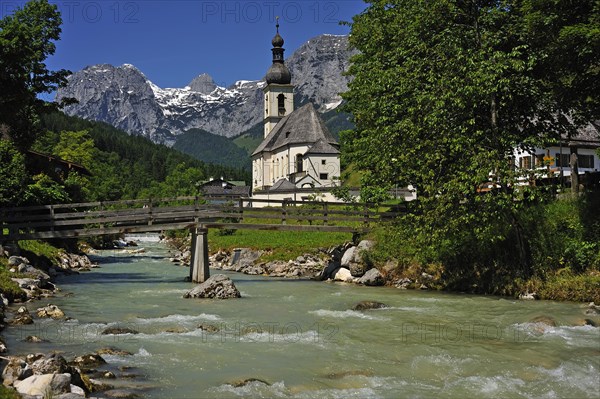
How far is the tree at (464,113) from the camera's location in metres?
21.1

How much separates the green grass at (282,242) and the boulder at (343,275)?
285 inches

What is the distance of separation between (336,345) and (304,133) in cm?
7104

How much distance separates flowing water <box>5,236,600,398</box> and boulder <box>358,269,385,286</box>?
14.9ft

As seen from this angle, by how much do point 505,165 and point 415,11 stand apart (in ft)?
29.4

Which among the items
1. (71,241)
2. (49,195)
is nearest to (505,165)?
(49,195)

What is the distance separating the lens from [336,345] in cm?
1352

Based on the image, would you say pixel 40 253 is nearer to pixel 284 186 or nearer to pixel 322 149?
pixel 284 186

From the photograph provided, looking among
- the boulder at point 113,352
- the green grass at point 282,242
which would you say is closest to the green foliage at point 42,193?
the green grass at point 282,242

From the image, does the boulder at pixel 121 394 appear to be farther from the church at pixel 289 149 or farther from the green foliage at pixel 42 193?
the church at pixel 289 149

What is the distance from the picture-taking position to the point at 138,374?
35.7 feet

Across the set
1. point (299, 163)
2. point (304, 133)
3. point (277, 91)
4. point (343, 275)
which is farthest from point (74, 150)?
point (343, 275)

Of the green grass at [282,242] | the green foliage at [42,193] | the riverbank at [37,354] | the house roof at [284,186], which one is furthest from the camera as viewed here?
the house roof at [284,186]

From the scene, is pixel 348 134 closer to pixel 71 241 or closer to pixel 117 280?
pixel 117 280

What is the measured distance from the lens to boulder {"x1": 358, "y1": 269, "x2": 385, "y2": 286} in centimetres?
2719
